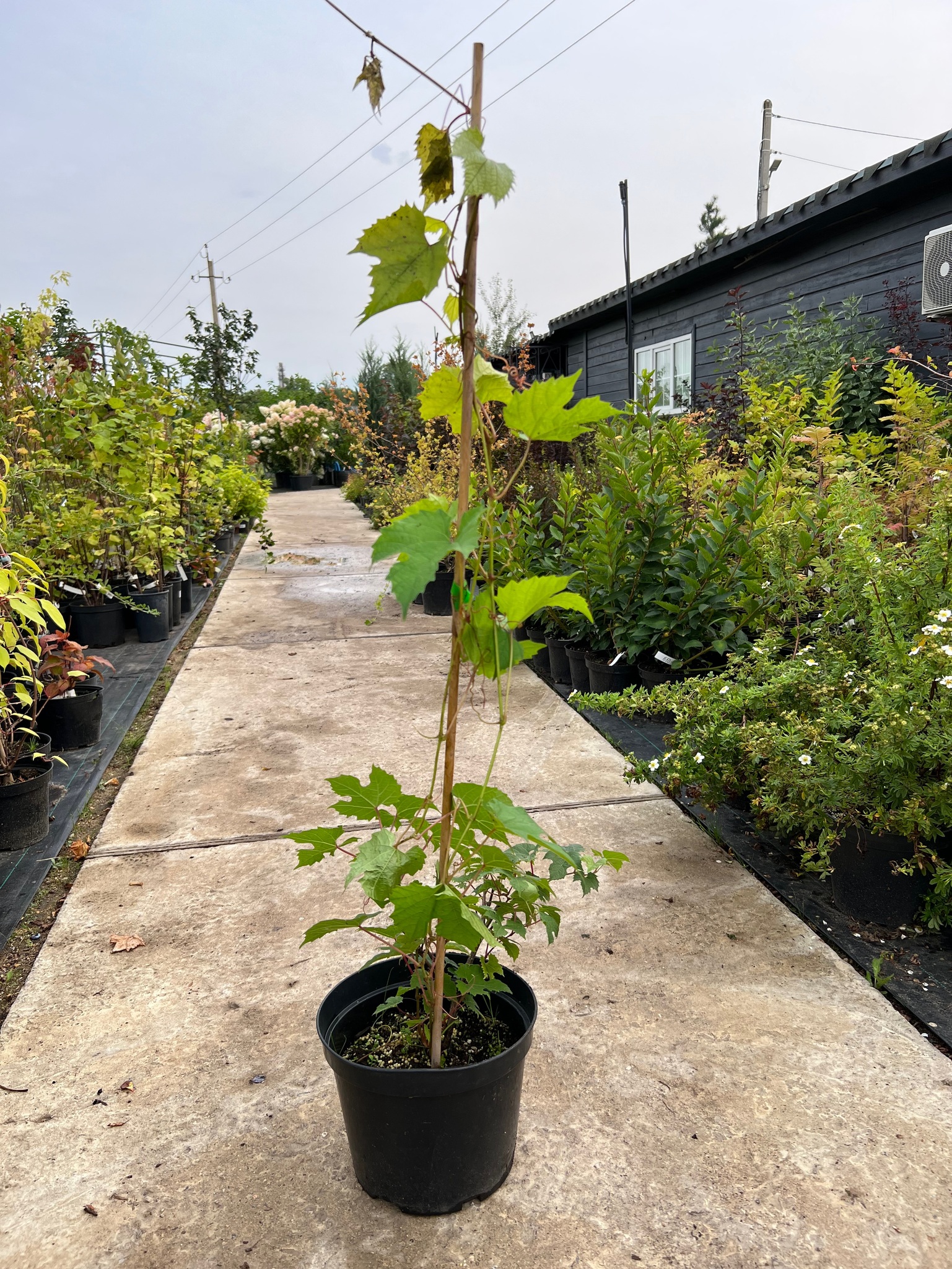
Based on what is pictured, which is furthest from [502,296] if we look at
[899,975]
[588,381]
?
[899,975]

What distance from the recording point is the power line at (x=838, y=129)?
734 inches

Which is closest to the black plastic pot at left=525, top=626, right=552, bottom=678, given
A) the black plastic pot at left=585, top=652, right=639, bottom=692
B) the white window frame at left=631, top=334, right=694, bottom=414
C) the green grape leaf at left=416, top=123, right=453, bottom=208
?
the black plastic pot at left=585, top=652, right=639, bottom=692

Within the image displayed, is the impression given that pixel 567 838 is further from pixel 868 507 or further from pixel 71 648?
pixel 71 648

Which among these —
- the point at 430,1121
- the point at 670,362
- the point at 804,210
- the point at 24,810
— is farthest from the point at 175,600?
the point at 670,362

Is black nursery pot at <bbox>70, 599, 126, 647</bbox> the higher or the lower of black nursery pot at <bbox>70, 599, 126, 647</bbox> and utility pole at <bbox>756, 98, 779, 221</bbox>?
the lower

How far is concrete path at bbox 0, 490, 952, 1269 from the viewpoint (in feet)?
4.43

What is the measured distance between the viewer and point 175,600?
5812 millimetres

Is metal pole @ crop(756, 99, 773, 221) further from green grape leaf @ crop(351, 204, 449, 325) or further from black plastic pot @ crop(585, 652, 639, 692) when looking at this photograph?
green grape leaf @ crop(351, 204, 449, 325)

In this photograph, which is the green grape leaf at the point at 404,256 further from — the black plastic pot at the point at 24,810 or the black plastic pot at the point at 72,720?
the black plastic pot at the point at 72,720

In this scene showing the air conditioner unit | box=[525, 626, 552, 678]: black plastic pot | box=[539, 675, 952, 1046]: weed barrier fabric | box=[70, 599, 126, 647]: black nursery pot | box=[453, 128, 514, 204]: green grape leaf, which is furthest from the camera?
the air conditioner unit

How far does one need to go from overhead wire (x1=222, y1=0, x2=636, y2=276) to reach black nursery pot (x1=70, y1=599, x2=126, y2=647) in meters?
2.82

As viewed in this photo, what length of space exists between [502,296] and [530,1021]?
21.4 meters

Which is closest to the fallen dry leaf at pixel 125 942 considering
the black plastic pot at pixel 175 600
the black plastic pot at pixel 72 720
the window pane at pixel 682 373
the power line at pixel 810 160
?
the black plastic pot at pixel 72 720

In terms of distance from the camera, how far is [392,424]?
43.8ft
